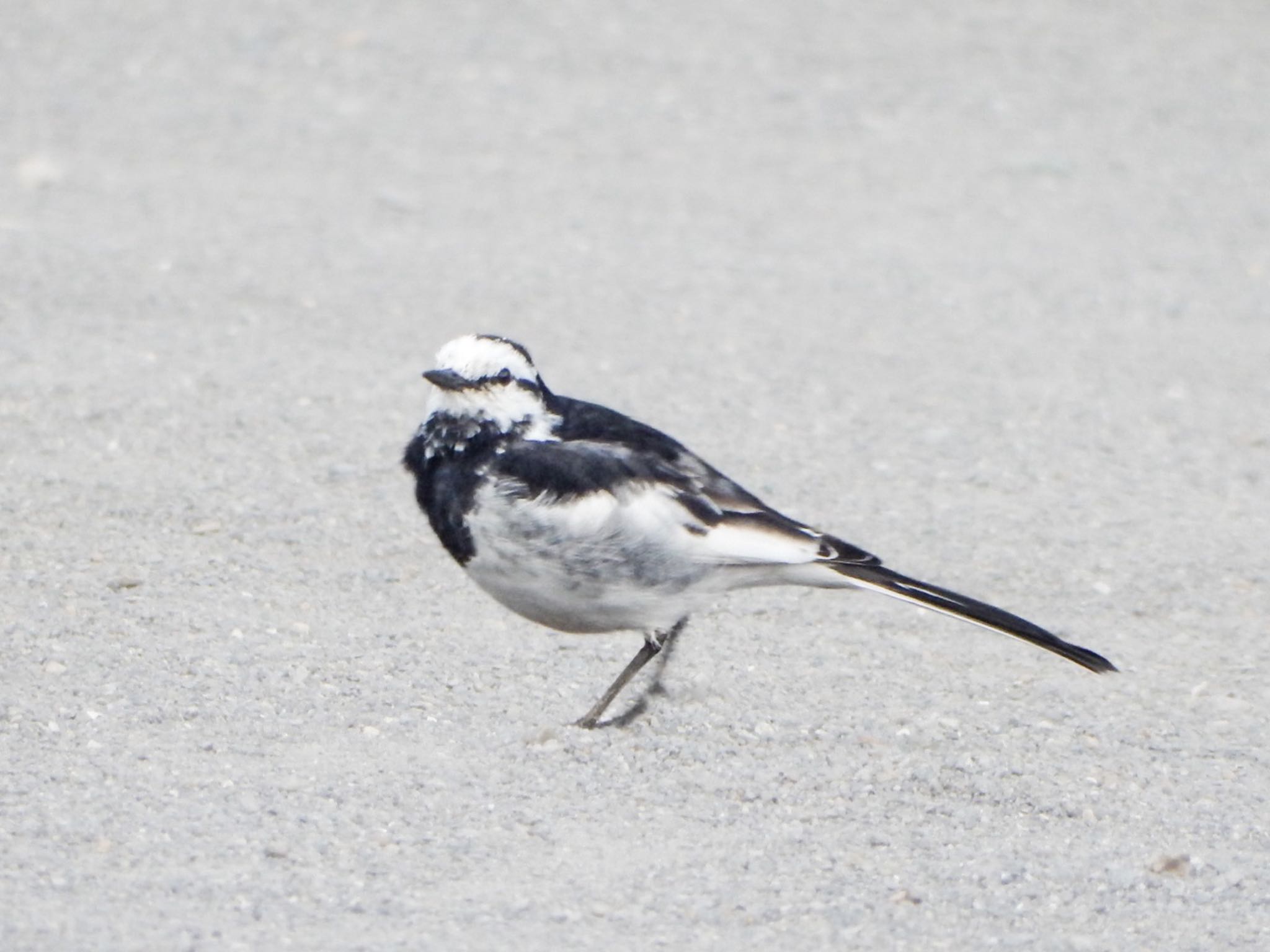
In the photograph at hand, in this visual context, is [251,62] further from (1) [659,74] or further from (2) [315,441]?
(2) [315,441]

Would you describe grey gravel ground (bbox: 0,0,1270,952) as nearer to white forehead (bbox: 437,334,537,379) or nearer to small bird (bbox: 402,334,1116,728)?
small bird (bbox: 402,334,1116,728)

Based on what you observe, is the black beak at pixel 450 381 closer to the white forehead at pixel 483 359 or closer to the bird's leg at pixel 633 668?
the white forehead at pixel 483 359

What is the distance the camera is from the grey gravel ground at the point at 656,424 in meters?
4.58

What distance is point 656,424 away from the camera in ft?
25.5

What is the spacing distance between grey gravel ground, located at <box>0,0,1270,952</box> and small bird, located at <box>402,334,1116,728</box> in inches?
14.3

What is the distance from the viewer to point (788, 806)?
495 cm

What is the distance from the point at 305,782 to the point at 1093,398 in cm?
458

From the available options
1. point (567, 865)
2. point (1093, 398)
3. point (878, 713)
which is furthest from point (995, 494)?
point (567, 865)

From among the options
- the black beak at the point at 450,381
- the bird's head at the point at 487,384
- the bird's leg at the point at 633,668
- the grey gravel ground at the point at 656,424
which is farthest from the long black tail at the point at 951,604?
the black beak at the point at 450,381

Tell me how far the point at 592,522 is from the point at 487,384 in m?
0.50

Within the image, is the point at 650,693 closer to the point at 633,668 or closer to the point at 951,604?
the point at 633,668

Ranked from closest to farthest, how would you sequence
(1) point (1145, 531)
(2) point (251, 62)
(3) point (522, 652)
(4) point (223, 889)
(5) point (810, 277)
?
1. (4) point (223, 889)
2. (3) point (522, 652)
3. (1) point (1145, 531)
4. (5) point (810, 277)
5. (2) point (251, 62)

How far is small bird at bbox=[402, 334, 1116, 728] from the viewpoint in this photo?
16.8 ft

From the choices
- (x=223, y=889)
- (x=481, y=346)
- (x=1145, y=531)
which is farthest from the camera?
(x=1145, y=531)
